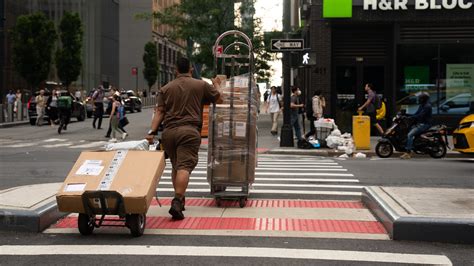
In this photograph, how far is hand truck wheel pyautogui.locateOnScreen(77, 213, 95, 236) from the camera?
6469 mm

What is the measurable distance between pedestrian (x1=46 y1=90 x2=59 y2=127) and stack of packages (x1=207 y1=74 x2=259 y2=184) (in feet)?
73.8

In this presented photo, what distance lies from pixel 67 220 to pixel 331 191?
453cm

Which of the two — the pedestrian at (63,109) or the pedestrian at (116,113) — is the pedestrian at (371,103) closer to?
the pedestrian at (116,113)

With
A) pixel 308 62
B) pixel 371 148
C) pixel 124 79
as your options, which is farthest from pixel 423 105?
pixel 124 79

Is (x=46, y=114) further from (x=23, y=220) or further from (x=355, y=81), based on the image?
(x=23, y=220)

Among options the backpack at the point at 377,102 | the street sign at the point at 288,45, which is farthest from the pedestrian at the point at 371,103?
the street sign at the point at 288,45

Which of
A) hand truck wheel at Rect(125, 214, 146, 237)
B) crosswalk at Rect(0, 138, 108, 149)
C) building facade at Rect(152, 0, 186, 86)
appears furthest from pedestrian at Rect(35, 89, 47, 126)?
building facade at Rect(152, 0, 186, 86)

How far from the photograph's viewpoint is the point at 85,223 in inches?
255

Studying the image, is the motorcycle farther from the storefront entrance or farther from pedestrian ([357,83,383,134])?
the storefront entrance

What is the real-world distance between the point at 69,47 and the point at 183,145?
41617mm

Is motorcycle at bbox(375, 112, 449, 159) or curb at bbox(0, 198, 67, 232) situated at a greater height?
motorcycle at bbox(375, 112, 449, 159)

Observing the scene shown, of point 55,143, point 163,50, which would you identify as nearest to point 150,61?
point 163,50

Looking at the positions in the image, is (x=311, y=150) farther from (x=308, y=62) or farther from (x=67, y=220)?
(x=67, y=220)

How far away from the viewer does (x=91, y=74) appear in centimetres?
6725
